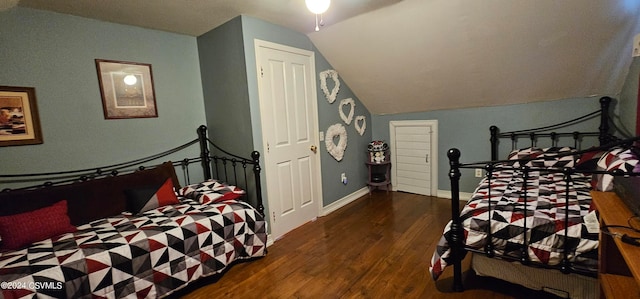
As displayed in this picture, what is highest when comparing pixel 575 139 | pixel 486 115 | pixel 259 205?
pixel 486 115

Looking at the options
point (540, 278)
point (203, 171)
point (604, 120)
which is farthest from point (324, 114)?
point (604, 120)

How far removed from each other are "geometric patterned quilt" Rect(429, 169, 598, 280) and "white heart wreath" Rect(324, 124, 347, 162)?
5.84ft

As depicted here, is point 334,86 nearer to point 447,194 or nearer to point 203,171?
point 203,171

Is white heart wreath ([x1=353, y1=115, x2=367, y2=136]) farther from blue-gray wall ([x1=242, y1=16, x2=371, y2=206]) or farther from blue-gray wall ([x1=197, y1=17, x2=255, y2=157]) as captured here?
blue-gray wall ([x1=197, y1=17, x2=255, y2=157])

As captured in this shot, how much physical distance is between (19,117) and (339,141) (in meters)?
Answer: 2.93

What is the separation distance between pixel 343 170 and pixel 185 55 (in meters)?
2.28

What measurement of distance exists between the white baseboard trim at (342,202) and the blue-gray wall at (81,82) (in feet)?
6.02

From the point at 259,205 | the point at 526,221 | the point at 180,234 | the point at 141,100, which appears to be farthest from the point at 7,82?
the point at 526,221

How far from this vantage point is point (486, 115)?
10.9 feet

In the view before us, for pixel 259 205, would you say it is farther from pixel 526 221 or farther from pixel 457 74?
pixel 457 74

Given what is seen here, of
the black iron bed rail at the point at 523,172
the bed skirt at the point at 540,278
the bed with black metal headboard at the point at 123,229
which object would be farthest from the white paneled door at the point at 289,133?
the bed skirt at the point at 540,278

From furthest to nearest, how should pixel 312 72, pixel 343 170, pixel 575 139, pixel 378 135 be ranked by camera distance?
pixel 378 135, pixel 343 170, pixel 312 72, pixel 575 139

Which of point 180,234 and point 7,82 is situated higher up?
point 7,82

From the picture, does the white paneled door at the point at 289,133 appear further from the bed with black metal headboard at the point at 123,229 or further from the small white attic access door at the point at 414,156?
the small white attic access door at the point at 414,156
